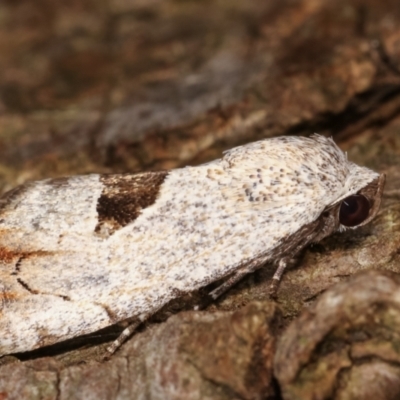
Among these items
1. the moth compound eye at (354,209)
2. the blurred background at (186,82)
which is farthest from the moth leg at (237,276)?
the blurred background at (186,82)

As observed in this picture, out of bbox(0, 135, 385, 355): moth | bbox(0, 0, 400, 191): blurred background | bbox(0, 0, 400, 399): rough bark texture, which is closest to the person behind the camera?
bbox(0, 0, 400, 399): rough bark texture

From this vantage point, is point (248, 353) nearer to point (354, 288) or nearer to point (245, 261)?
point (354, 288)

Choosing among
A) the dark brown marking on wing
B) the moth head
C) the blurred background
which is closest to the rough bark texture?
the blurred background

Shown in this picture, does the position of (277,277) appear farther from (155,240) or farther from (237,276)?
(155,240)

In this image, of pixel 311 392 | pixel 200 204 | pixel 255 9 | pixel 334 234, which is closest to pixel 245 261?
pixel 200 204

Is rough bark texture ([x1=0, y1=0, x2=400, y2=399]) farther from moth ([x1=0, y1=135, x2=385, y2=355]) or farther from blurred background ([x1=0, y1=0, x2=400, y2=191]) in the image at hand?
moth ([x1=0, y1=135, x2=385, y2=355])

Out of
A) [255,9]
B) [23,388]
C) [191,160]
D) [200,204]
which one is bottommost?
[23,388]

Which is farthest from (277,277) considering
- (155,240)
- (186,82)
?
(186,82)
